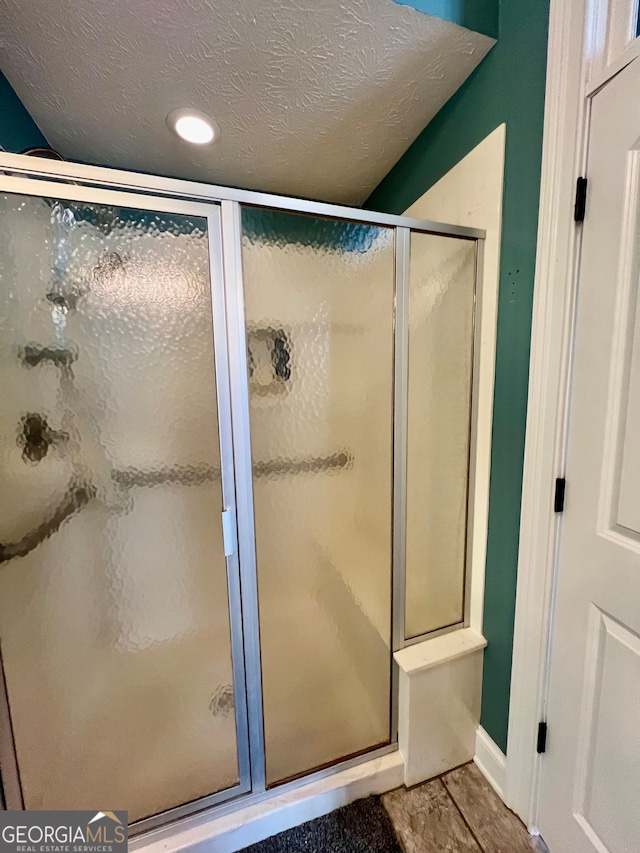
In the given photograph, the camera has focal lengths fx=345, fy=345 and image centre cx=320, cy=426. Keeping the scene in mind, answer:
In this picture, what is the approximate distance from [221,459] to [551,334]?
0.94 meters

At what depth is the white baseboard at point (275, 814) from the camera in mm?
996

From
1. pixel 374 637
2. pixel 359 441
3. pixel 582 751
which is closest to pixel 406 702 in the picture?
pixel 374 637

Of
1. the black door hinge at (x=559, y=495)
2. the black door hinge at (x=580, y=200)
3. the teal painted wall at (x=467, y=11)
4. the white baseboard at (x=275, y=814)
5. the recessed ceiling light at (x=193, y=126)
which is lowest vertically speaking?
the white baseboard at (x=275, y=814)

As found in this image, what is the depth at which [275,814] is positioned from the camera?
106cm

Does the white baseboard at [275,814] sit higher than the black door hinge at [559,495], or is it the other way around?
the black door hinge at [559,495]

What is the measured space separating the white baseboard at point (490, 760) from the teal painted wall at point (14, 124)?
8.30 ft

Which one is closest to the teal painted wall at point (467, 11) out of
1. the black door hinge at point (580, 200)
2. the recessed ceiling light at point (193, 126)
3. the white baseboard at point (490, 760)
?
the black door hinge at point (580, 200)

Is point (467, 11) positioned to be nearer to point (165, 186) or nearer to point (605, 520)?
point (165, 186)

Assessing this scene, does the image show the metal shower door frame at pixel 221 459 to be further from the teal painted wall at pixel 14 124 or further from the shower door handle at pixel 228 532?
the teal painted wall at pixel 14 124

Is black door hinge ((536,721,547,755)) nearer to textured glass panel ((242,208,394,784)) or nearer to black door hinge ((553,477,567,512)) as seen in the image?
textured glass panel ((242,208,394,784))

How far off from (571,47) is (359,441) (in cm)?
109

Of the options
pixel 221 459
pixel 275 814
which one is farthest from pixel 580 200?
pixel 275 814

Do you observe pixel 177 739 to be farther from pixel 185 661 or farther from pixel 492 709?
pixel 492 709

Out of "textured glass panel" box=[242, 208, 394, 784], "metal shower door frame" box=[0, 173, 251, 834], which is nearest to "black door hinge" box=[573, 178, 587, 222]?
"textured glass panel" box=[242, 208, 394, 784]
